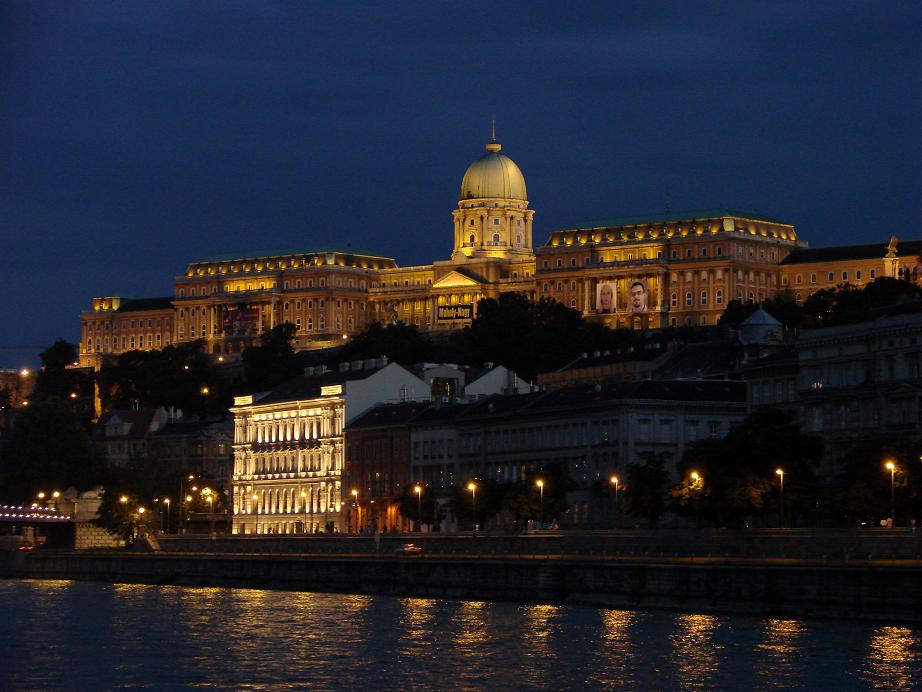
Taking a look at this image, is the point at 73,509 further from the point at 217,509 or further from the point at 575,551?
the point at 575,551

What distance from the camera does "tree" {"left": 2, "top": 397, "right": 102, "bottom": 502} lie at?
173m

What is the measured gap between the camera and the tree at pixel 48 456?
568 feet

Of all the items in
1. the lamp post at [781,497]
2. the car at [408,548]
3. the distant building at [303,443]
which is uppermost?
the distant building at [303,443]

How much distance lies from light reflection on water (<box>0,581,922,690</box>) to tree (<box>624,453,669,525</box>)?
14.8 meters

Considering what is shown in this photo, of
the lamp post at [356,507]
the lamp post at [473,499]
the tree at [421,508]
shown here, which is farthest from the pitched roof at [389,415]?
the lamp post at [473,499]

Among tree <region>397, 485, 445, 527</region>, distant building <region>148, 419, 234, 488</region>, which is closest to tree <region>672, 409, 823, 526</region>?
tree <region>397, 485, 445, 527</region>

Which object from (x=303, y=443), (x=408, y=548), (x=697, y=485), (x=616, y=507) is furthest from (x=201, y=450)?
(x=697, y=485)

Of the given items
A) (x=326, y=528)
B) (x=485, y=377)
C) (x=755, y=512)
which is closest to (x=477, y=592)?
(x=755, y=512)

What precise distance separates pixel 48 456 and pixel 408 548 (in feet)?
220

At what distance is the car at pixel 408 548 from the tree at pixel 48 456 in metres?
59.1

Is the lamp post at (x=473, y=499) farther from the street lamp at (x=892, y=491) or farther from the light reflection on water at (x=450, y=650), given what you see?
the street lamp at (x=892, y=491)

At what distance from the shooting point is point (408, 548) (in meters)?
113

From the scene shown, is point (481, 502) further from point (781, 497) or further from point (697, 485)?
point (781, 497)

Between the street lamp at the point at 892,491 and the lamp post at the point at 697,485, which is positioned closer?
the street lamp at the point at 892,491
